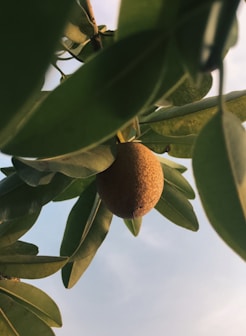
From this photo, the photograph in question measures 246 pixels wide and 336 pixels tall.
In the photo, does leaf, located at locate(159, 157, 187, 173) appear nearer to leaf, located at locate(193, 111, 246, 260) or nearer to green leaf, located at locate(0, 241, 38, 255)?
green leaf, located at locate(0, 241, 38, 255)

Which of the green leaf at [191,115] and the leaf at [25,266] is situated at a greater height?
the green leaf at [191,115]

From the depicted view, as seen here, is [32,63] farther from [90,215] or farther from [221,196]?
[90,215]

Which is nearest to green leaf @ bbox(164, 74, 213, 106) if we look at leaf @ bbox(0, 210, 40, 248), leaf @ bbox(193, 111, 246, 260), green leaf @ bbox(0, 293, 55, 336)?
leaf @ bbox(193, 111, 246, 260)

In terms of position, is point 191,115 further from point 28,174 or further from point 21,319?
point 21,319

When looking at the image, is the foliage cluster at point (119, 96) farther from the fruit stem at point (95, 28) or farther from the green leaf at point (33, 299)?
the green leaf at point (33, 299)

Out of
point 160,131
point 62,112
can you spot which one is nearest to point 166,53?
point 62,112

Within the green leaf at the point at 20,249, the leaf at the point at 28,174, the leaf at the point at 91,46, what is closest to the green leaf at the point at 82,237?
the green leaf at the point at 20,249
